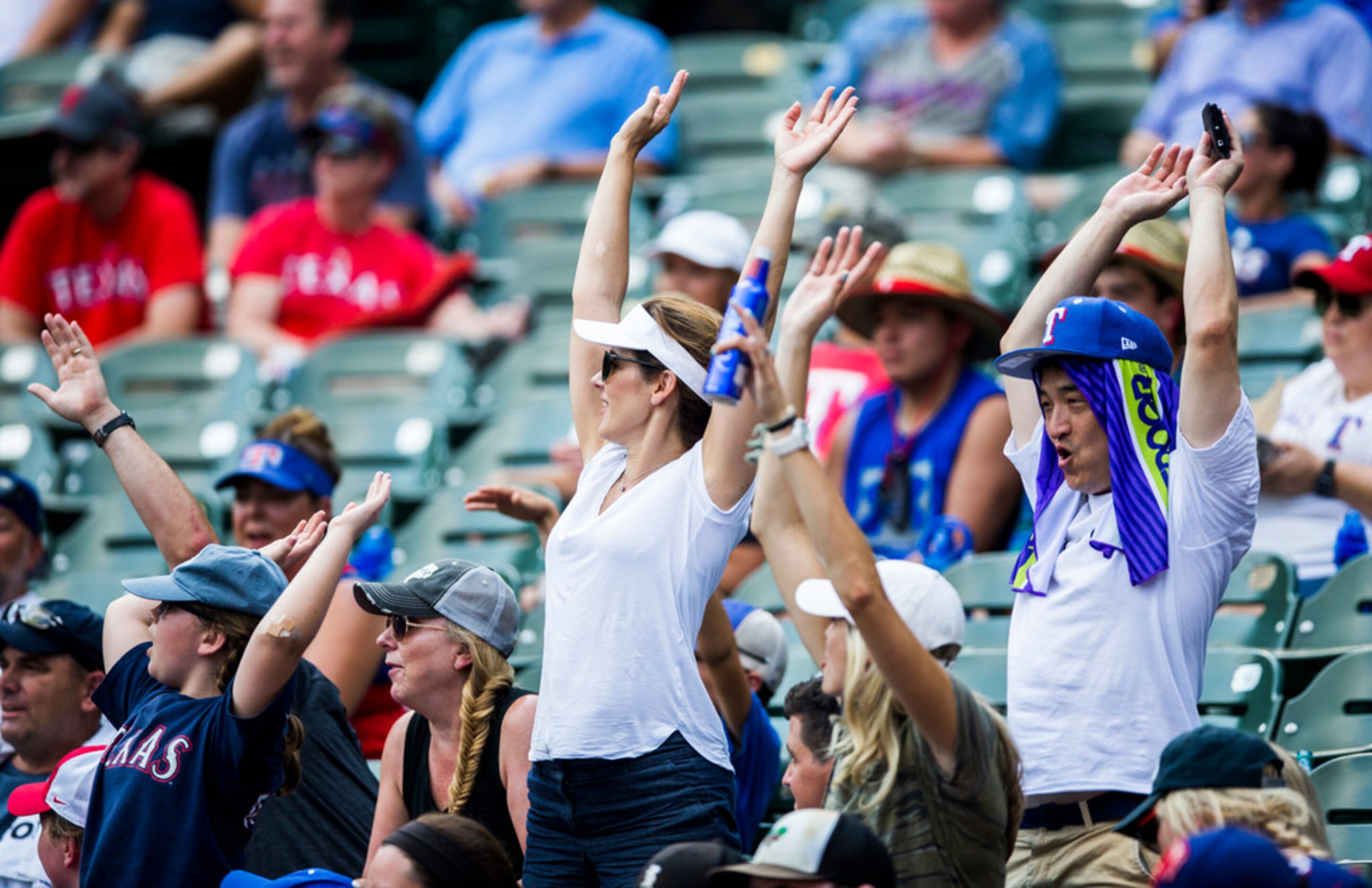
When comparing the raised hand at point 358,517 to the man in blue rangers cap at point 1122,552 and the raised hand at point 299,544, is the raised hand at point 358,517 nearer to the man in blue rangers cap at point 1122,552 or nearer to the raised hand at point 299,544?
the raised hand at point 299,544

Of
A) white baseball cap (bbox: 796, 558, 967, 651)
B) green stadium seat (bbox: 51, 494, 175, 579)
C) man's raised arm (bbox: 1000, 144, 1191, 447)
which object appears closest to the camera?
white baseball cap (bbox: 796, 558, 967, 651)

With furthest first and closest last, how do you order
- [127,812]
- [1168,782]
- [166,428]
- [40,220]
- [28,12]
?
[28,12]
[40,220]
[166,428]
[127,812]
[1168,782]

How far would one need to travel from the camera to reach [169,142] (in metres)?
8.92

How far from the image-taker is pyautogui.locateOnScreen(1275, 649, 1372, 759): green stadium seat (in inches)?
157

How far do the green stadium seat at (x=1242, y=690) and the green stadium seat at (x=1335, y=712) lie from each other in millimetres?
45

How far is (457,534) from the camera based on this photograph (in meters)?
5.66

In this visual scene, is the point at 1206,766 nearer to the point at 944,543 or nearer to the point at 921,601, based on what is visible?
the point at 921,601

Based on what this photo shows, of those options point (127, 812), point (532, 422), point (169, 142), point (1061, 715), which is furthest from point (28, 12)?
point (1061, 715)

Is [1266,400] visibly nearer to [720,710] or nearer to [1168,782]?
[720,710]

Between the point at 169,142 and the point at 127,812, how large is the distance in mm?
6156

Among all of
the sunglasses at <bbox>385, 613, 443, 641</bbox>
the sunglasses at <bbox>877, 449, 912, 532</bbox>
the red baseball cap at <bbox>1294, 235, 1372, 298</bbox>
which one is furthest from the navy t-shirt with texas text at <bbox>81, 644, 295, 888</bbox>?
the red baseball cap at <bbox>1294, 235, 1372, 298</bbox>

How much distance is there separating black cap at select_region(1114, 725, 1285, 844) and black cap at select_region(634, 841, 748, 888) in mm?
639

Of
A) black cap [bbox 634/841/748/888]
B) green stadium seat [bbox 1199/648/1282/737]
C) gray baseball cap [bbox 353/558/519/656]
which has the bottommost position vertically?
green stadium seat [bbox 1199/648/1282/737]

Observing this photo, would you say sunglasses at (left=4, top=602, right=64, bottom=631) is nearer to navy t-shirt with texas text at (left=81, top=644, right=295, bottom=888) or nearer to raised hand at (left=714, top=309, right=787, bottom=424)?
navy t-shirt with texas text at (left=81, top=644, right=295, bottom=888)
